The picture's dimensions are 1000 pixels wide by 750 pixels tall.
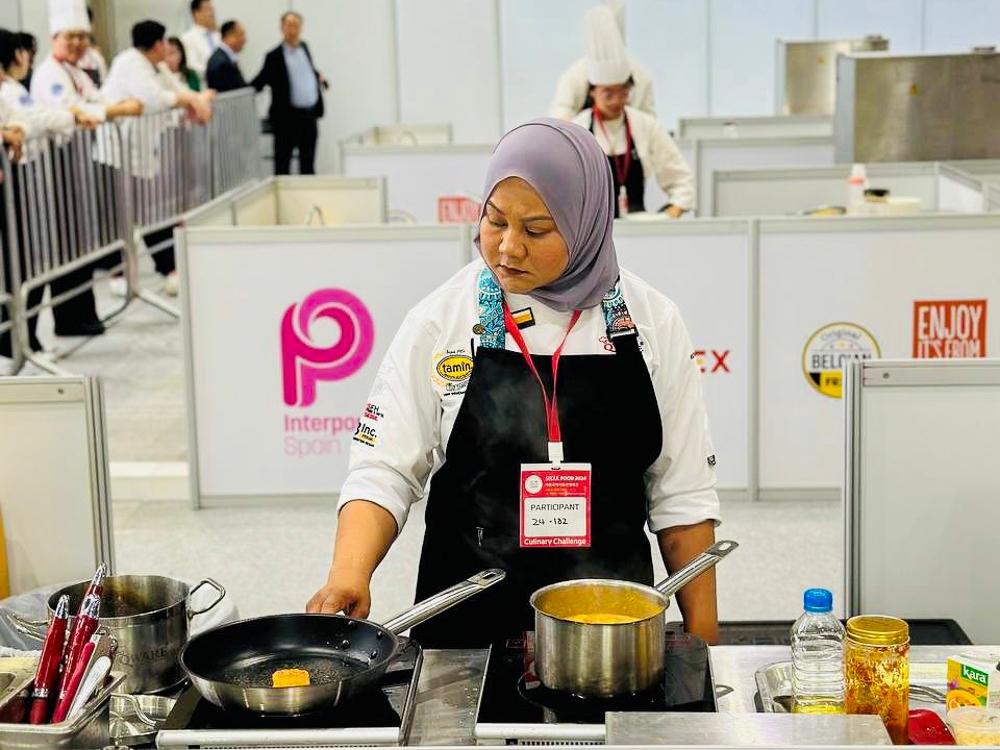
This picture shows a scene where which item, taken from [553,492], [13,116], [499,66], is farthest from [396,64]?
[553,492]

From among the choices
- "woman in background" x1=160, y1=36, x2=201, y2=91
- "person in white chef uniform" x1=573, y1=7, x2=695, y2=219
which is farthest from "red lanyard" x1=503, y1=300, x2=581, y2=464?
"woman in background" x1=160, y1=36, x2=201, y2=91

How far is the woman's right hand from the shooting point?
66.3 inches

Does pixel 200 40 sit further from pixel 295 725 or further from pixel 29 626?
pixel 295 725

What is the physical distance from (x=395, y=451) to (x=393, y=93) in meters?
11.7

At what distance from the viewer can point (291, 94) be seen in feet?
37.8

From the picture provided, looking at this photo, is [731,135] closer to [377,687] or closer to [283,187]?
[283,187]

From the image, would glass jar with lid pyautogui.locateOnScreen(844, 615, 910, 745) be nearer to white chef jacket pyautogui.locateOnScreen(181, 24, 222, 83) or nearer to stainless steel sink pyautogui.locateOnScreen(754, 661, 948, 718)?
stainless steel sink pyautogui.locateOnScreen(754, 661, 948, 718)

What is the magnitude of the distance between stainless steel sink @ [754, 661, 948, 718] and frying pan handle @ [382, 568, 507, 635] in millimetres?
344

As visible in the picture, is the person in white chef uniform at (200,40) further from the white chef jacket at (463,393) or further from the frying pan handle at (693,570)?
the frying pan handle at (693,570)

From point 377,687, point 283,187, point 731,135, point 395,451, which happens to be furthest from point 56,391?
point 731,135

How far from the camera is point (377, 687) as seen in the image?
1461mm

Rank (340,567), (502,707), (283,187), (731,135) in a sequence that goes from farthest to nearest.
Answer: (731,135) < (283,187) < (340,567) < (502,707)

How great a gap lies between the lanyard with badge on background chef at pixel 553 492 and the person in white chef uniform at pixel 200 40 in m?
10.2

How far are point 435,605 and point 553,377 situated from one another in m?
0.44
